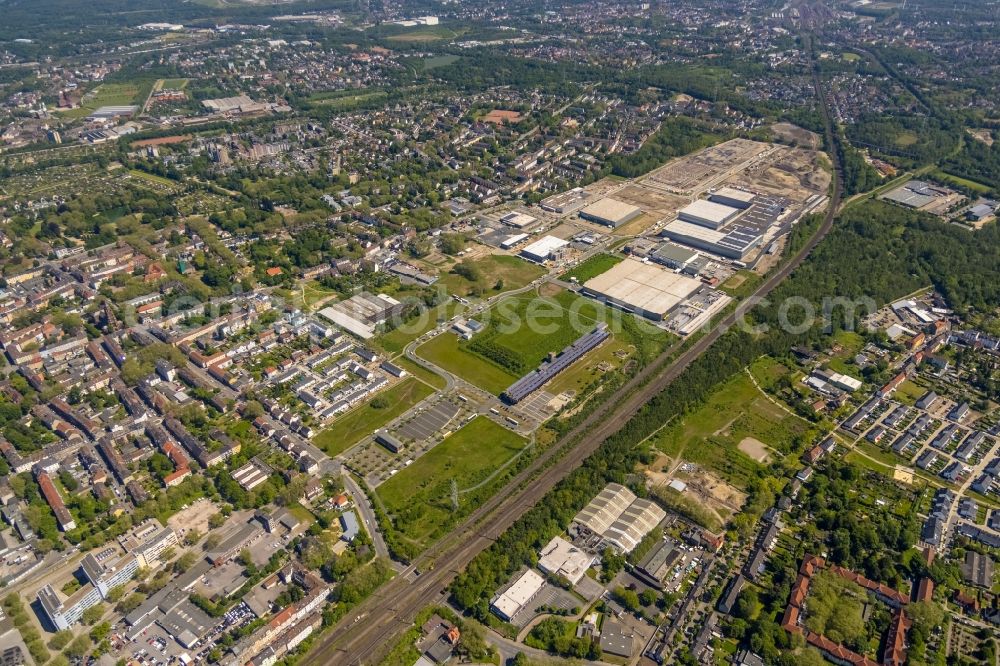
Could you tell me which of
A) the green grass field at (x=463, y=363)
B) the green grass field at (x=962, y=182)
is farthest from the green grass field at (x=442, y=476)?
the green grass field at (x=962, y=182)

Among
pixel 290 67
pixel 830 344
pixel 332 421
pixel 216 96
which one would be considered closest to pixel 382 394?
pixel 332 421

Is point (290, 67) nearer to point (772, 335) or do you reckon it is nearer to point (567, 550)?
point (772, 335)

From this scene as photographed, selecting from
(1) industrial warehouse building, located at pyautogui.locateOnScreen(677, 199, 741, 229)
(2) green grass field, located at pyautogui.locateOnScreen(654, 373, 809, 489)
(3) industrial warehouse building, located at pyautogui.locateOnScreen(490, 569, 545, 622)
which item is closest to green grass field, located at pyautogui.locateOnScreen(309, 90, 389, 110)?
(1) industrial warehouse building, located at pyautogui.locateOnScreen(677, 199, 741, 229)

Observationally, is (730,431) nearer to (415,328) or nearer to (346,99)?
(415,328)

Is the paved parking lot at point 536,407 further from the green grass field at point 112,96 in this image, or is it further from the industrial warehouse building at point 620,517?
the green grass field at point 112,96

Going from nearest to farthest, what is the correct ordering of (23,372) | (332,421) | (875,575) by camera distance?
(875,575)
(332,421)
(23,372)

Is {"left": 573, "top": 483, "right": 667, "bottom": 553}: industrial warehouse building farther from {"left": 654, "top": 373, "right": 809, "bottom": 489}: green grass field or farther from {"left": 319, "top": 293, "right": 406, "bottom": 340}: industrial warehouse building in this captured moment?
{"left": 319, "top": 293, "right": 406, "bottom": 340}: industrial warehouse building
